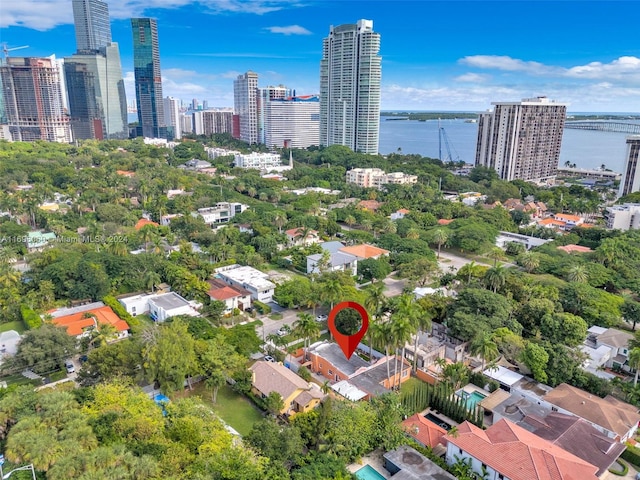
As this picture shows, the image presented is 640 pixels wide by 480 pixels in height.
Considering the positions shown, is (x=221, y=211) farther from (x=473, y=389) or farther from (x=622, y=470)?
(x=622, y=470)

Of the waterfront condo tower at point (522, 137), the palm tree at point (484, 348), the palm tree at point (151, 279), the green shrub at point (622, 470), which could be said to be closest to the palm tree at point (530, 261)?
the palm tree at point (484, 348)

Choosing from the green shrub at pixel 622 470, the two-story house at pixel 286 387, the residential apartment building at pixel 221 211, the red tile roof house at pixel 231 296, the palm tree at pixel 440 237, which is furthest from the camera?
the residential apartment building at pixel 221 211

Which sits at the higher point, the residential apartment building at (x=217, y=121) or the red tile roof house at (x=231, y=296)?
the residential apartment building at (x=217, y=121)

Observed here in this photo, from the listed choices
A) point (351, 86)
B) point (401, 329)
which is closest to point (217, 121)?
point (351, 86)

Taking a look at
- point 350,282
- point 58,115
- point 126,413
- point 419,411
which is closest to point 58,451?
point 126,413

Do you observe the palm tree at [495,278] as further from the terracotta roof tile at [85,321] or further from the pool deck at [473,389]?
Result: the terracotta roof tile at [85,321]

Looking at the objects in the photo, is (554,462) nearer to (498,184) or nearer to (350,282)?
(350,282)

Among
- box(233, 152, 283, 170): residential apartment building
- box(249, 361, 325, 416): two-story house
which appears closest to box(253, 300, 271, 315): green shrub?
box(249, 361, 325, 416): two-story house
